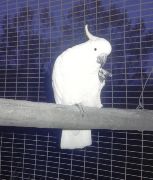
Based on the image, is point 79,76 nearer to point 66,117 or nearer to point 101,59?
point 101,59

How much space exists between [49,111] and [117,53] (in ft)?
5.68

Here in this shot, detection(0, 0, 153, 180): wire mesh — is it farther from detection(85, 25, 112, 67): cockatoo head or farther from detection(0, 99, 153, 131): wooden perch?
detection(0, 99, 153, 131): wooden perch

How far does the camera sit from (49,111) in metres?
1.35

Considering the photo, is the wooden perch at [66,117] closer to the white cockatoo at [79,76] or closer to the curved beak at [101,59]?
the white cockatoo at [79,76]

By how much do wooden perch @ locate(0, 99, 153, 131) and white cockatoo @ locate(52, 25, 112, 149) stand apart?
1.32 ft

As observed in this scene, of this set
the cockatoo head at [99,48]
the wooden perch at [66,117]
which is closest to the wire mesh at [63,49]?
the cockatoo head at [99,48]

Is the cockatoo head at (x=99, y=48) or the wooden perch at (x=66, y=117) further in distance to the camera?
the cockatoo head at (x=99, y=48)

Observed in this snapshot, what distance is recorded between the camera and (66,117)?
56.6 inches

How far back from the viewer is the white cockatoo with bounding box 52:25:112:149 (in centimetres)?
201

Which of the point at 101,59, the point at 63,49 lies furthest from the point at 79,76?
the point at 63,49

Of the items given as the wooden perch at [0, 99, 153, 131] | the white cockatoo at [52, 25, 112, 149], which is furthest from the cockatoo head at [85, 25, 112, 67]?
the wooden perch at [0, 99, 153, 131]

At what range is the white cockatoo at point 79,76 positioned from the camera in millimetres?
2010

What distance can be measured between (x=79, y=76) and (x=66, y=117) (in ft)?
2.08

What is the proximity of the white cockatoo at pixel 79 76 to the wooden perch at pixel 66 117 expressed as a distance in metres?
0.40
